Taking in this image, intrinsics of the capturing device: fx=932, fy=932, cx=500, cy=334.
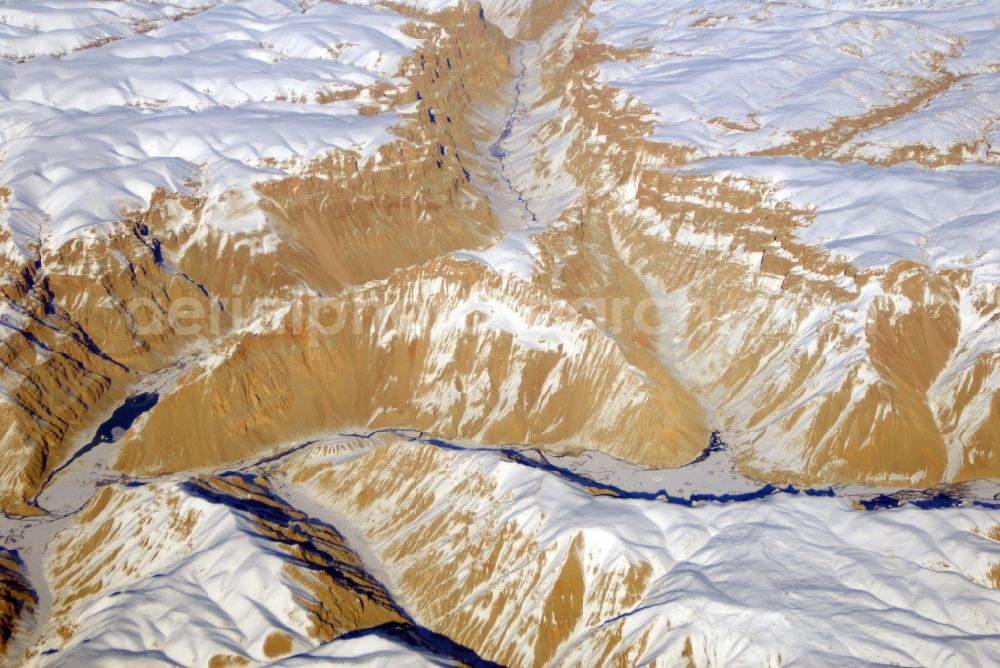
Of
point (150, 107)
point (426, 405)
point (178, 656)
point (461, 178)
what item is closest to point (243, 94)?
point (150, 107)

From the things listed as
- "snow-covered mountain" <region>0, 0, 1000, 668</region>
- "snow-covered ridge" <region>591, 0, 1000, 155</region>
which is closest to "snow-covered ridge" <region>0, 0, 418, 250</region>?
"snow-covered mountain" <region>0, 0, 1000, 668</region>

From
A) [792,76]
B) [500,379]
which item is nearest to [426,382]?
[500,379]

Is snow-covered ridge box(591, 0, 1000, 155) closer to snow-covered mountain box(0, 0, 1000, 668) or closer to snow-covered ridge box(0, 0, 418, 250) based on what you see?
snow-covered mountain box(0, 0, 1000, 668)

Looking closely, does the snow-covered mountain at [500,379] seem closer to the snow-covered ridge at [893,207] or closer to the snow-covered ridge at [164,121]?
the snow-covered ridge at [893,207]

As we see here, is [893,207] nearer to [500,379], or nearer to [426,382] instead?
[500,379]

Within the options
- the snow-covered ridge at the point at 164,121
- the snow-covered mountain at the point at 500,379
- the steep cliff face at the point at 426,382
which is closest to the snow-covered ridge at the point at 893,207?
the snow-covered mountain at the point at 500,379

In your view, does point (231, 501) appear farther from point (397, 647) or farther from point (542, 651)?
point (542, 651)
